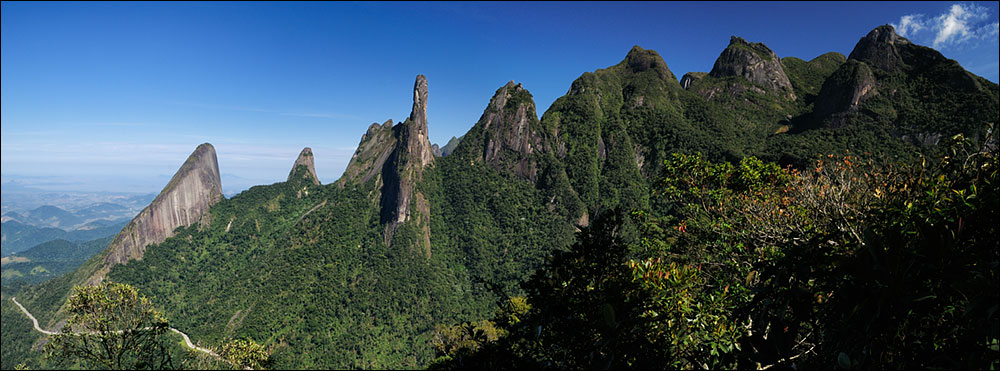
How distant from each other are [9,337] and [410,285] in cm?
7651

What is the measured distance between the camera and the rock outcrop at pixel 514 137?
340ft

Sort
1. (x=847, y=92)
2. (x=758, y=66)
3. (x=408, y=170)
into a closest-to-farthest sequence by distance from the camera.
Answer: (x=847, y=92), (x=408, y=170), (x=758, y=66)

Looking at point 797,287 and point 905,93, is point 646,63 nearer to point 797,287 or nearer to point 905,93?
point 905,93

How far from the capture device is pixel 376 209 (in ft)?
315

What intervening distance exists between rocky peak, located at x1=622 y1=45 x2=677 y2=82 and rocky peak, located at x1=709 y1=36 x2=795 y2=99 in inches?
719

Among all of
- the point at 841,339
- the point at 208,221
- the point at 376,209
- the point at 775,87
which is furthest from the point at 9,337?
the point at 775,87

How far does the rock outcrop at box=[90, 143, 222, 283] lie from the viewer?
8025 cm

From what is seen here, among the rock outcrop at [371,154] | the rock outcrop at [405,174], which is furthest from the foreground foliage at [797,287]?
the rock outcrop at [371,154]

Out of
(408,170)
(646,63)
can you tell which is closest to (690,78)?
(646,63)

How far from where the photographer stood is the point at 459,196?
100 meters

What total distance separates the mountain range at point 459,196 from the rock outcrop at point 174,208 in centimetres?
38

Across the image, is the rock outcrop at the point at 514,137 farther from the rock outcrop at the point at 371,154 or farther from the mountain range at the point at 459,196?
the rock outcrop at the point at 371,154

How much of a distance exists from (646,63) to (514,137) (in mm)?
59976

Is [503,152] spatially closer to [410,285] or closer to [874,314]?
[410,285]
